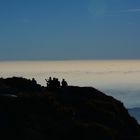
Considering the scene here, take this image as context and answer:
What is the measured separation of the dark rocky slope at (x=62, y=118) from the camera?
235 ft

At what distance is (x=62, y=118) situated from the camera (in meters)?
79.1

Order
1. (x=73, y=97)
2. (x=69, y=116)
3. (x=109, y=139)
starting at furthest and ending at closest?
(x=73, y=97) < (x=69, y=116) < (x=109, y=139)

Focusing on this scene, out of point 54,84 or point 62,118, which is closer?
point 62,118

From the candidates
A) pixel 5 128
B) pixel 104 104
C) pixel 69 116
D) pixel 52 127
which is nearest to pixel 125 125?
pixel 104 104

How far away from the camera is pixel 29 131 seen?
69688mm

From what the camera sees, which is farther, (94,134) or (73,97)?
(73,97)

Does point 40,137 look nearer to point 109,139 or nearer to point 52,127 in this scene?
point 52,127

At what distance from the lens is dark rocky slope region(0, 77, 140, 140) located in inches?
2817

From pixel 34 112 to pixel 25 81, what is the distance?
34243 mm

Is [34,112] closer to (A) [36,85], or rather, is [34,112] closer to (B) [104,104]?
(B) [104,104]

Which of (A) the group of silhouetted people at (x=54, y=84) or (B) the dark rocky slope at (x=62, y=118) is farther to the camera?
(A) the group of silhouetted people at (x=54, y=84)

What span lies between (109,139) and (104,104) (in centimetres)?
2499

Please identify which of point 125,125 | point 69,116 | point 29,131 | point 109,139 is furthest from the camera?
point 125,125

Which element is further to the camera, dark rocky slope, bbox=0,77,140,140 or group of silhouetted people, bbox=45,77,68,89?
group of silhouetted people, bbox=45,77,68,89
